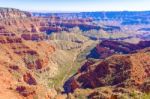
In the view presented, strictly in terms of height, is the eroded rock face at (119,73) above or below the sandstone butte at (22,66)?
above

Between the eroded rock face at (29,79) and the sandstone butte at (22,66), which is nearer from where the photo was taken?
the sandstone butte at (22,66)

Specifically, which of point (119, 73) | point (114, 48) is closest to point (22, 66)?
point (119, 73)

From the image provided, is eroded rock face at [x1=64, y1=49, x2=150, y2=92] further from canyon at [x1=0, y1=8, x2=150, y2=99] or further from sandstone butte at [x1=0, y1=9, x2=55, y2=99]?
sandstone butte at [x1=0, y1=9, x2=55, y2=99]

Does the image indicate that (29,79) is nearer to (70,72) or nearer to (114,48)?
(70,72)

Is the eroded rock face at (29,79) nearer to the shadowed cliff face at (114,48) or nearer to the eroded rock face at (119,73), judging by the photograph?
the eroded rock face at (119,73)

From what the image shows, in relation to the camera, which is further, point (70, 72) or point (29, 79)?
point (70, 72)

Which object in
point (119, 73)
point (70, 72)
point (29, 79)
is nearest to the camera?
point (119, 73)

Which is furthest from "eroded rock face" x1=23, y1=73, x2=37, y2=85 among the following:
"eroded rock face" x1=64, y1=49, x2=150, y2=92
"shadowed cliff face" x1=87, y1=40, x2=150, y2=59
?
"shadowed cliff face" x1=87, y1=40, x2=150, y2=59

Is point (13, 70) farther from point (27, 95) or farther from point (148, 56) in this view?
Answer: point (148, 56)

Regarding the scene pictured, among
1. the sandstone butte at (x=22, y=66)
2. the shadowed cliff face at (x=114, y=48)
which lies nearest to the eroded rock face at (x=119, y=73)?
the sandstone butte at (x=22, y=66)

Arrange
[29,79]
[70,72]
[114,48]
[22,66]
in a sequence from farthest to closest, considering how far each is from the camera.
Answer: [114,48] < [70,72] < [22,66] < [29,79]
